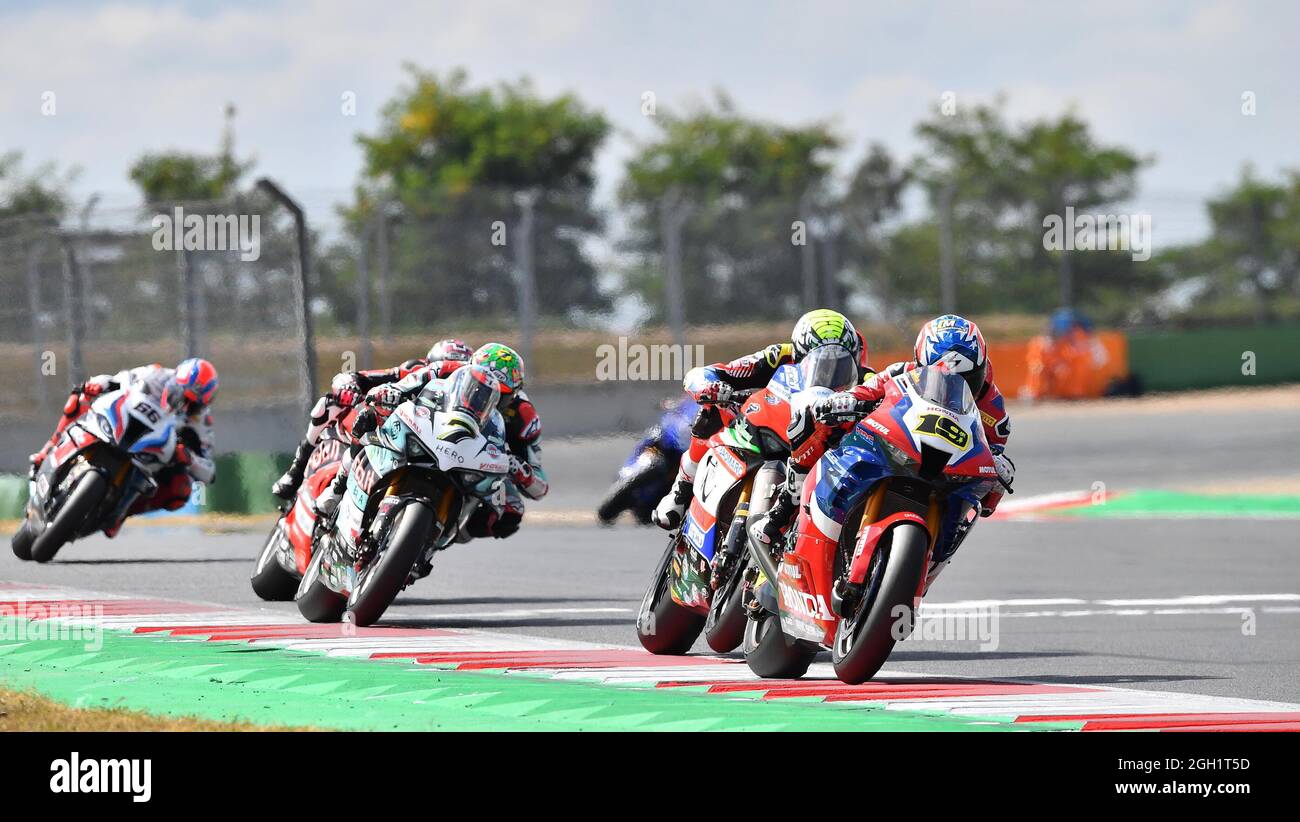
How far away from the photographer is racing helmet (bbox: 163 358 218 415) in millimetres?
15242

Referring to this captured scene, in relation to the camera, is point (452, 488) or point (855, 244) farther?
point (855, 244)

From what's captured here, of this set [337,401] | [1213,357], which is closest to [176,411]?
[337,401]

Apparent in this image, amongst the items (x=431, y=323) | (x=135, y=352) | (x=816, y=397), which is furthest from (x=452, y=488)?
(x=431, y=323)

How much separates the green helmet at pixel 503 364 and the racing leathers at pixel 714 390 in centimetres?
124

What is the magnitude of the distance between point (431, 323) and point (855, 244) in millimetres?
7319

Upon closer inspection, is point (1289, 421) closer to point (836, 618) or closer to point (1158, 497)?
point (1158, 497)

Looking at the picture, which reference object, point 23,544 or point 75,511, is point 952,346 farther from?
point 23,544

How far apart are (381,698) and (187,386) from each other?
746cm

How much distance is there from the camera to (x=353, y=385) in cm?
1153

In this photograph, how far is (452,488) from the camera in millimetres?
10875

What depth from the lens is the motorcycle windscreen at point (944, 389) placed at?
8.39m
